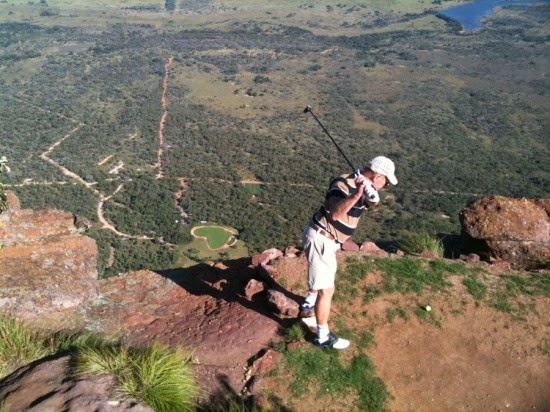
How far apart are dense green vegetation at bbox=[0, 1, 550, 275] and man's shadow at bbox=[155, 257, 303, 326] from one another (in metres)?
19.5

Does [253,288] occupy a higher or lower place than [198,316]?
higher

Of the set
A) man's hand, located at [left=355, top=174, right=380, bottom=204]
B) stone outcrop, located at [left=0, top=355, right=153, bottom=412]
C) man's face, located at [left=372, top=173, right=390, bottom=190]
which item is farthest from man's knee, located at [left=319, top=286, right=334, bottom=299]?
stone outcrop, located at [left=0, top=355, right=153, bottom=412]

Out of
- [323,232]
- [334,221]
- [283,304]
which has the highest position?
[334,221]

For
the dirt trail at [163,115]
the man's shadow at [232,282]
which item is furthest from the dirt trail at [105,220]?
the man's shadow at [232,282]

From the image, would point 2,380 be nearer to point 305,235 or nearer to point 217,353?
point 217,353

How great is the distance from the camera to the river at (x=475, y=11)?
126 m

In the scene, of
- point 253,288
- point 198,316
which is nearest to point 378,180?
point 253,288

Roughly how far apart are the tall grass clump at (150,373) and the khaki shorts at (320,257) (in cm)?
198

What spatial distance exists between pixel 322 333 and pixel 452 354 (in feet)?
6.28

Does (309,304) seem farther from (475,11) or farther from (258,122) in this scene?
(475,11)

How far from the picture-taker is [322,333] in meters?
7.08

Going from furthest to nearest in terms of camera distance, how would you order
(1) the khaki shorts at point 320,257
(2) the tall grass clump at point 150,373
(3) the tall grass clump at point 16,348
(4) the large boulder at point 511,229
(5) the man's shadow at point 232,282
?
(4) the large boulder at point 511,229 → (5) the man's shadow at point 232,282 → (1) the khaki shorts at point 320,257 → (3) the tall grass clump at point 16,348 → (2) the tall grass clump at point 150,373

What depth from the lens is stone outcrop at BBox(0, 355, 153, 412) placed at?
489 cm

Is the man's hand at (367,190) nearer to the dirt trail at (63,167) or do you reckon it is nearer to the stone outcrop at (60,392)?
the stone outcrop at (60,392)
